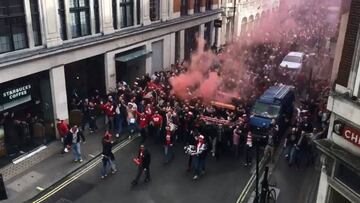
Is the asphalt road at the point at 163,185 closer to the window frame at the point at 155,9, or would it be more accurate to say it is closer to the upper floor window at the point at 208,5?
the window frame at the point at 155,9

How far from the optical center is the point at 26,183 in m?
13.8

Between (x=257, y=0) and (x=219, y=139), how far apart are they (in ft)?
119

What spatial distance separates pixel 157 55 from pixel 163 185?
1397 cm

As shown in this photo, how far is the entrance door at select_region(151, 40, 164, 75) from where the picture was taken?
84.6ft

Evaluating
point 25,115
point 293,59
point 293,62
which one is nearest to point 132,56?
point 25,115

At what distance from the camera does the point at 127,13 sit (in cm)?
2211

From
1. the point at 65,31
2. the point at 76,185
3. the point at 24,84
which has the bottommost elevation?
the point at 76,185

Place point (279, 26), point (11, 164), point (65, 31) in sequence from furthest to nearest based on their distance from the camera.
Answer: point (279, 26), point (65, 31), point (11, 164)

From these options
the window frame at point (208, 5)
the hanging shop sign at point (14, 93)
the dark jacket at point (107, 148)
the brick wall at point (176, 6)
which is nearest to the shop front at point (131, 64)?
the brick wall at point (176, 6)

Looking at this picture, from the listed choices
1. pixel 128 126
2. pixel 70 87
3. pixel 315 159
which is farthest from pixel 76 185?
pixel 315 159

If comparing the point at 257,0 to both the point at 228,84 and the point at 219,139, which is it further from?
the point at 219,139

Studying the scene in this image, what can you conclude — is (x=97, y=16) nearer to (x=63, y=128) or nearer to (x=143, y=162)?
(x=63, y=128)

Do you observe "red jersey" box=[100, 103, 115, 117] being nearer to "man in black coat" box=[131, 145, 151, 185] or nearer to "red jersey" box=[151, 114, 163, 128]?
"red jersey" box=[151, 114, 163, 128]

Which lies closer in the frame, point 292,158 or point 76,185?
point 76,185
